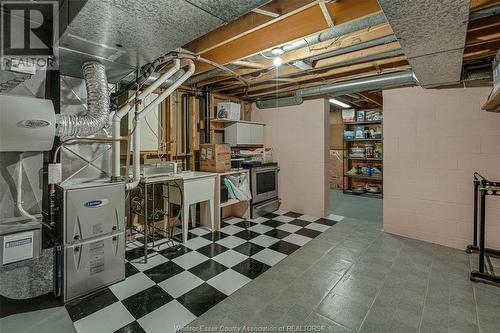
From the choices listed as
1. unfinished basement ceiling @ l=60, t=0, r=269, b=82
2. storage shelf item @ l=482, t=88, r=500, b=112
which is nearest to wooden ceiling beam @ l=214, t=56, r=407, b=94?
storage shelf item @ l=482, t=88, r=500, b=112

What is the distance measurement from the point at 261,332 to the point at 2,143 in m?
2.18

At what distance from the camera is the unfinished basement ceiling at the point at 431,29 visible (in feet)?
4.33

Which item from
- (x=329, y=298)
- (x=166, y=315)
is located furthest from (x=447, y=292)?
(x=166, y=315)

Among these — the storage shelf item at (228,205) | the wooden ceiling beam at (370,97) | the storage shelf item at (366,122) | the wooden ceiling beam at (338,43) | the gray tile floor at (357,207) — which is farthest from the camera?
the storage shelf item at (366,122)

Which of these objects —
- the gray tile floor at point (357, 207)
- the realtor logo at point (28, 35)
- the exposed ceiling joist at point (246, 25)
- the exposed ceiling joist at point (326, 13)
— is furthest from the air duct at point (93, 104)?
the gray tile floor at point (357, 207)

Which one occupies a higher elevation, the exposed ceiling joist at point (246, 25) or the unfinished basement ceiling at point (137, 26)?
the exposed ceiling joist at point (246, 25)

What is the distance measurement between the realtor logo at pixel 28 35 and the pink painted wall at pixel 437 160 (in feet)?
12.7

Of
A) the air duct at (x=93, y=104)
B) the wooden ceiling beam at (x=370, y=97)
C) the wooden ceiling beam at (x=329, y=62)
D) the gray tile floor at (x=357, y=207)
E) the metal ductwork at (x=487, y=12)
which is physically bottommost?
the gray tile floor at (x=357, y=207)

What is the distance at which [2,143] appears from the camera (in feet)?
5.45

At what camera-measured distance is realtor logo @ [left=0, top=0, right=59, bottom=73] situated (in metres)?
1.79

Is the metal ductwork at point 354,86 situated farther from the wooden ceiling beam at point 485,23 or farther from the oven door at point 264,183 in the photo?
the oven door at point 264,183

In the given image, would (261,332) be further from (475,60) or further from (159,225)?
(475,60)

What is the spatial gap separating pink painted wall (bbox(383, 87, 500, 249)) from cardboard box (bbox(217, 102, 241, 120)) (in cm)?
236

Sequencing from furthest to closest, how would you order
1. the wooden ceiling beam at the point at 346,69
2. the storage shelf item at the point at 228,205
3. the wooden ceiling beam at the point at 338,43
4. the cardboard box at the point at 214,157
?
the cardboard box at the point at 214,157 < the storage shelf item at the point at 228,205 < the wooden ceiling beam at the point at 346,69 < the wooden ceiling beam at the point at 338,43
